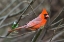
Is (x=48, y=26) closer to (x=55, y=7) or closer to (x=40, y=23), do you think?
(x=40, y=23)

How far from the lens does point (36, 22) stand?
269 cm

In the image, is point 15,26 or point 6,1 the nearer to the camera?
point 15,26

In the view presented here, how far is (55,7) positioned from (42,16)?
4.35 meters

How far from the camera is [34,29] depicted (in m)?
2.65

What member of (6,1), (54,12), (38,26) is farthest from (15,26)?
(6,1)

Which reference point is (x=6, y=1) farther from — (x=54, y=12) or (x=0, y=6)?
(x=54, y=12)

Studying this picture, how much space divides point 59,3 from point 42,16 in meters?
4.42

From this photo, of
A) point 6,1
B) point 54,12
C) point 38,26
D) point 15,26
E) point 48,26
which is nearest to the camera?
point 48,26

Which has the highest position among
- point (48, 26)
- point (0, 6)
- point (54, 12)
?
point (0, 6)

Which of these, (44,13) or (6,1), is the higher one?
(6,1)

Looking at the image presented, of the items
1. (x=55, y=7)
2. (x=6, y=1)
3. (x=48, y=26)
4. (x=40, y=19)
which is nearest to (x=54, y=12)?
(x=55, y=7)

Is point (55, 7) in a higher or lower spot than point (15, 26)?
higher

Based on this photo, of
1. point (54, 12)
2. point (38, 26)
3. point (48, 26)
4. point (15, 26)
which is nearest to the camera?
point (48, 26)

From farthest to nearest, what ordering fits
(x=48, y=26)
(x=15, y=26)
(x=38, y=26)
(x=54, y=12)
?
(x=54, y=12), (x=38, y=26), (x=15, y=26), (x=48, y=26)
